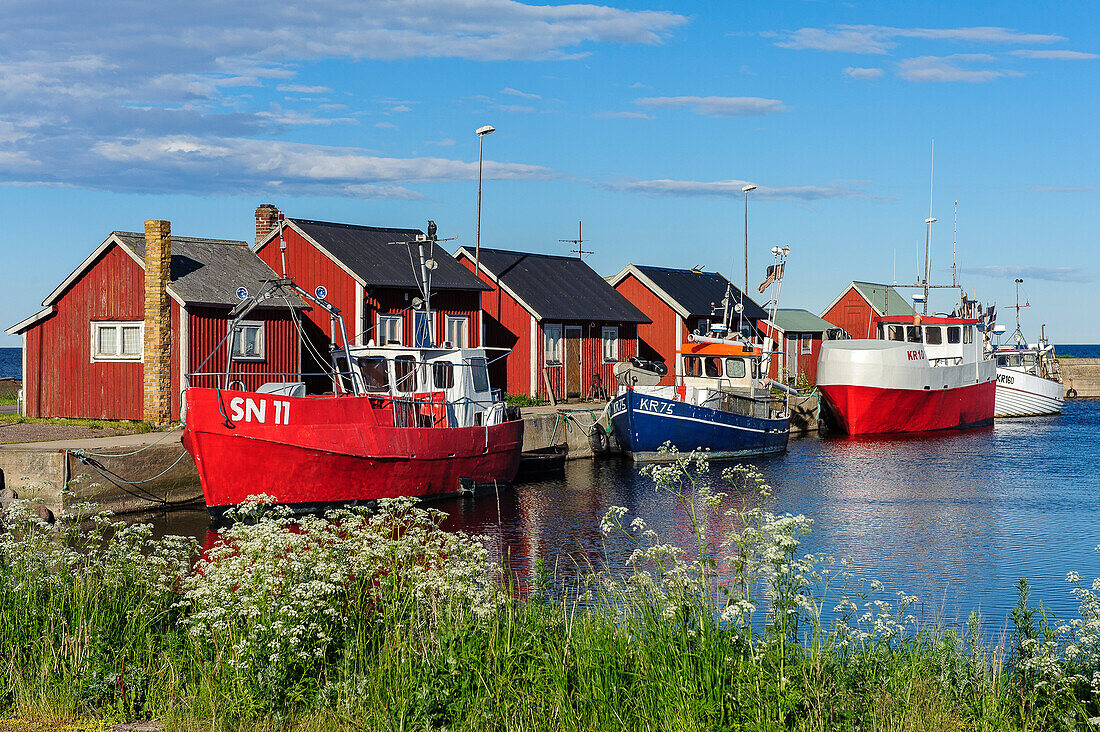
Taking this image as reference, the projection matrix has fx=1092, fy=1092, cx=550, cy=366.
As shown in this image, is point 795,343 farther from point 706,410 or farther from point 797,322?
point 706,410

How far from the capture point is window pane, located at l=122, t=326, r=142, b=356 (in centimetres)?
2538

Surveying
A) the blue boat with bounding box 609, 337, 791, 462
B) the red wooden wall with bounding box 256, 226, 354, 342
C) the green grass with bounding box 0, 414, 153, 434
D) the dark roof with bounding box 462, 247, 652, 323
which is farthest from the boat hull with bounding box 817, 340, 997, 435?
the green grass with bounding box 0, 414, 153, 434

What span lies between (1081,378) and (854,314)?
19.9 metres

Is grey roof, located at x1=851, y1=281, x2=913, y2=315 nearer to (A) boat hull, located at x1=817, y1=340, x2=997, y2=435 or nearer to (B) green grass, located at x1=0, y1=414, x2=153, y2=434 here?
(A) boat hull, located at x1=817, y1=340, x2=997, y2=435

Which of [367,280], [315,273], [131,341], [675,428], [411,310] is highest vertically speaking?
[315,273]

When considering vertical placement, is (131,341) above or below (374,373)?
above

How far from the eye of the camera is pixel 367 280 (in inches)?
1174

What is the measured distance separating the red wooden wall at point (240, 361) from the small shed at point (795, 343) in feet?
93.2

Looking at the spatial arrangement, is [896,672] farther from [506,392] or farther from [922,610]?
[506,392]

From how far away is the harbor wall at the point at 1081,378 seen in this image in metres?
72.1

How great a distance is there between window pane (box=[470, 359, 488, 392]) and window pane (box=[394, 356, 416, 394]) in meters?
1.41

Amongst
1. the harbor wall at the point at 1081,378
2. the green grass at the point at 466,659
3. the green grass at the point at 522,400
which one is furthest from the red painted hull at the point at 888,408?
the harbor wall at the point at 1081,378

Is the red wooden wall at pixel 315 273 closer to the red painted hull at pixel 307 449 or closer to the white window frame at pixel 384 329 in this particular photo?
the white window frame at pixel 384 329

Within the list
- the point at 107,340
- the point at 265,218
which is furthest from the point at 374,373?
the point at 265,218
